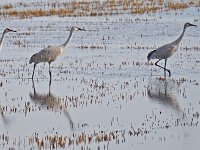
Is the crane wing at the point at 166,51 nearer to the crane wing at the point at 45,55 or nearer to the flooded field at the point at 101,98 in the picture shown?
the flooded field at the point at 101,98

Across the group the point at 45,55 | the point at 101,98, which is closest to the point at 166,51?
the point at 45,55

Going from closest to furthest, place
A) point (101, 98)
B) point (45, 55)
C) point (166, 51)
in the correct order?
point (101, 98) < point (45, 55) < point (166, 51)

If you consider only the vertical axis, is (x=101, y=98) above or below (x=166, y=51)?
below

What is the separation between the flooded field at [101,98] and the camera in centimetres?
902

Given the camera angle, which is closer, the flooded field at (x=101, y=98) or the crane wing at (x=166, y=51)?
the flooded field at (x=101, y=98)

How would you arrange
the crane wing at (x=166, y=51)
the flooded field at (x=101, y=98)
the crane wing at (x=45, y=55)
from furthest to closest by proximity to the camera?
the crane wing at (x=166, y=51), the crane wing at (x=45, y=55), the flooded field at (x=101, y=98)

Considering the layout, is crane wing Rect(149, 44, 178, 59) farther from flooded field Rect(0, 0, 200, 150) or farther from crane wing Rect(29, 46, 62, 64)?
crane wing Rect(29, 46, 62, 64)

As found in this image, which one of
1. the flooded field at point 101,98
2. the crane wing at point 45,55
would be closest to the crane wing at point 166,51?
the flooded field at point 101,98

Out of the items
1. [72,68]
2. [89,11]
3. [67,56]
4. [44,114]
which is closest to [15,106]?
[44,114]

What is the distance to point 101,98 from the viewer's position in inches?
483

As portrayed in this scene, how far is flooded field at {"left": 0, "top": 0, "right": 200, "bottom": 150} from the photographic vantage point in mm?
9023

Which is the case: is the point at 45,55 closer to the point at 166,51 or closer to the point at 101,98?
the point at 166,51

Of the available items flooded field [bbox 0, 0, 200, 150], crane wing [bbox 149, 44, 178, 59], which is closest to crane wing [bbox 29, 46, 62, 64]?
flooded field [bbox 0, 0, 200, 150]

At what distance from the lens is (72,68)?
16.8m
